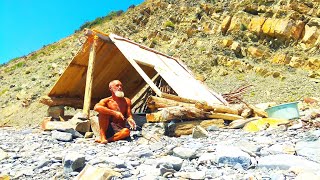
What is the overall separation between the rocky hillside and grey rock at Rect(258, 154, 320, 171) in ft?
45.4

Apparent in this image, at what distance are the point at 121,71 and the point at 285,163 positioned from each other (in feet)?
28.6

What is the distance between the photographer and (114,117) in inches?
285

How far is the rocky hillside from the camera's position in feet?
64.9

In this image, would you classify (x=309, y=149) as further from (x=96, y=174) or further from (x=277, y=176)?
(x=96, y=174)

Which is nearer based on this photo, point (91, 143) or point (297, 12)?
point (91, 143)

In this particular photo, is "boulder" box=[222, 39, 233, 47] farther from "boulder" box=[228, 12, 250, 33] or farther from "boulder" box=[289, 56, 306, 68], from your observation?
"boulder" box=[289, 56, 306, 68]

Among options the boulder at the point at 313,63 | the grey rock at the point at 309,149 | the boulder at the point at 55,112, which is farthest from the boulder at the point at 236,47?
the grey rock at the point at 309,149

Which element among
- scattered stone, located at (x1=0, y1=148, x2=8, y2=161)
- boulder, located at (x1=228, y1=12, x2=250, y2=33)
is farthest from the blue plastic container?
boulder, located at (x1=228, y1=12, x2=250, y2=33)

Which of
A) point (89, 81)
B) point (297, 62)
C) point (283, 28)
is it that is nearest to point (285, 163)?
point (89, 81)

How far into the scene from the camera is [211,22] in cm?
2525

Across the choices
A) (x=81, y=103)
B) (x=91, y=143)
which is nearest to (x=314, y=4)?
(x=81, y=103)

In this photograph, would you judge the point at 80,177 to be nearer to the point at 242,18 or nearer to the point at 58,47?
the point at 242,18

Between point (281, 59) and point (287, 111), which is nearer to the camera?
point (287, 111)

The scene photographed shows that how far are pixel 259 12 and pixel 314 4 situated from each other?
349 cm
